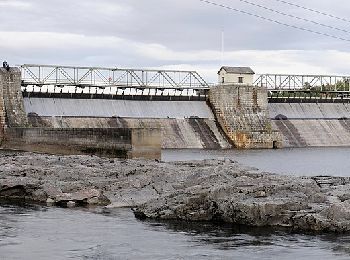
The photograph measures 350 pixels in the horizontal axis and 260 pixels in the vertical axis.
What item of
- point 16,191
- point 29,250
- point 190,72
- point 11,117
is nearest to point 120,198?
point 16,191

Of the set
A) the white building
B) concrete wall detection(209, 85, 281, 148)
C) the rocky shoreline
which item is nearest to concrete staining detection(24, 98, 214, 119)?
concrete wall detection(209, 85, 281, 148)

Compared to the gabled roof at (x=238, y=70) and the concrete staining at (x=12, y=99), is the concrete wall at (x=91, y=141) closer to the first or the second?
the concrete staining at (x=12, y=99)

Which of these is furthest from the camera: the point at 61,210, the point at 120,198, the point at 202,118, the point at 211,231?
the point at 202,118

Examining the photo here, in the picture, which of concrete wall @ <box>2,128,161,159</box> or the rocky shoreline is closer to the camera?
the rocky shoreline

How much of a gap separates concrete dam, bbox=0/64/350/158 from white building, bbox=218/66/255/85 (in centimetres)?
456

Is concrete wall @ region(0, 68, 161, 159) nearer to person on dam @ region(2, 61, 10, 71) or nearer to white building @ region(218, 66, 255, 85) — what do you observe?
person on dam @ region(2, 61, 10, 71)

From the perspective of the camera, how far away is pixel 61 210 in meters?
25.7

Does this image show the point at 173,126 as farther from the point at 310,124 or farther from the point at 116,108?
the point at 310,124

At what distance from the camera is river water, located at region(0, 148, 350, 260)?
1795cm

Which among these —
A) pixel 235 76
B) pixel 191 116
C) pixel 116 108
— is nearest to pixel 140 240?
pixel 116 108

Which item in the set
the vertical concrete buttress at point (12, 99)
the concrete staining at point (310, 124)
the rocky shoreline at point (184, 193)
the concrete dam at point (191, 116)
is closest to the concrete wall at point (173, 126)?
the concrete dam at point (191, 116)

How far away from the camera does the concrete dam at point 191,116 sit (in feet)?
229

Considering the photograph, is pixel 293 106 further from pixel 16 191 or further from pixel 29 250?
pixel 29 250

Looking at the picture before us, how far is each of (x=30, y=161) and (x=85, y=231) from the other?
17921 mm
